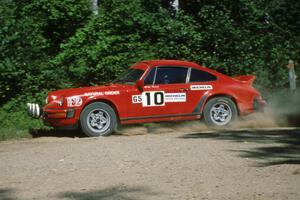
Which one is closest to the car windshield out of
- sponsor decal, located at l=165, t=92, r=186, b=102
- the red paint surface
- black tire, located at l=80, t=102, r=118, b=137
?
the red paint surface

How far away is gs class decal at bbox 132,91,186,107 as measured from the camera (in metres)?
11.7

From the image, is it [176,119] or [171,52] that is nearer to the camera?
[176,119]

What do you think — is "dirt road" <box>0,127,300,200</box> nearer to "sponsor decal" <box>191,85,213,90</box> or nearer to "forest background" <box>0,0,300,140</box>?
"sponsor decal" <box>191,85,213,90</box>

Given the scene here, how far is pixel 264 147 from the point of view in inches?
377

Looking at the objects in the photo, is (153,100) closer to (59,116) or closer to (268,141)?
(59,116)

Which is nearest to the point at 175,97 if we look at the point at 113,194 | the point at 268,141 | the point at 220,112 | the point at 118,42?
the point at 220,112

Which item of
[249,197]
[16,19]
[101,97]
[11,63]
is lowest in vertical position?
[249,197]

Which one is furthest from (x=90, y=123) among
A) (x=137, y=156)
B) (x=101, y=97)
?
(x=137, y=156)

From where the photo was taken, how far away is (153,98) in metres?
11.7

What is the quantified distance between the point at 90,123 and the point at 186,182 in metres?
4.82

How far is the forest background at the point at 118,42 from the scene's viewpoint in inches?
559

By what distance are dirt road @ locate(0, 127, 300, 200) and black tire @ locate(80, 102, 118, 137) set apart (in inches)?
16.0

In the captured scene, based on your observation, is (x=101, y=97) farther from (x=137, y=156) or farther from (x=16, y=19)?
(x=16, y=19)

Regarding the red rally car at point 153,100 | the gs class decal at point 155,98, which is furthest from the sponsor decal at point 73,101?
the gs class decal at point 155,98
